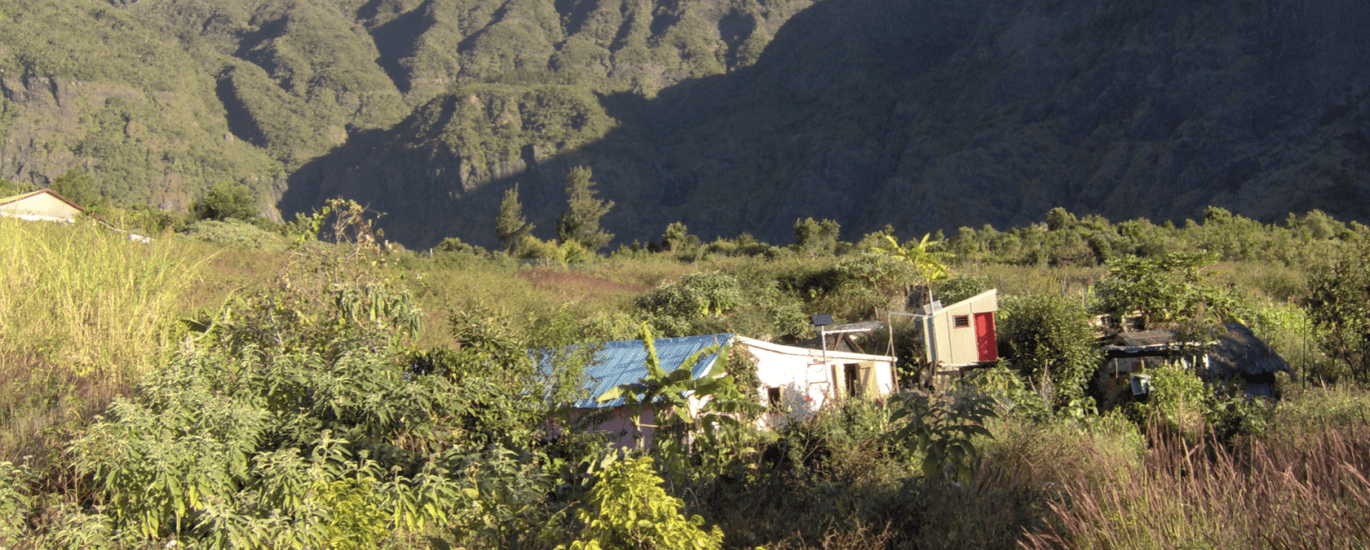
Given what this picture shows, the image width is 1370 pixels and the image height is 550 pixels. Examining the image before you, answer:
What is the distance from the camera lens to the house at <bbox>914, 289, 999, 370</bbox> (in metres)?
15.4

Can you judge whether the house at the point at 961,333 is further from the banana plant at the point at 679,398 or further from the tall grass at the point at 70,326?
the tall grass at the point at 70,326

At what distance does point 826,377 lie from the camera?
43.9ft

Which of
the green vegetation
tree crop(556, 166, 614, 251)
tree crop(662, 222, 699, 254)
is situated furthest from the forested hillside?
the green vegetation

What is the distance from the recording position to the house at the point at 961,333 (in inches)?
605

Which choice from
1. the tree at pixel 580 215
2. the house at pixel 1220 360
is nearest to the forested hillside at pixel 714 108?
the tree at pixel 580 215

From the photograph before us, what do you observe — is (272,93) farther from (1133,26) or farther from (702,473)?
(702,473)

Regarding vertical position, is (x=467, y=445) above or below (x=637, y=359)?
below

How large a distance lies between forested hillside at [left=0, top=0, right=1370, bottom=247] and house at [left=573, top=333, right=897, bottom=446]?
5797 centimetres

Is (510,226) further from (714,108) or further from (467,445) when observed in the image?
(714,108)

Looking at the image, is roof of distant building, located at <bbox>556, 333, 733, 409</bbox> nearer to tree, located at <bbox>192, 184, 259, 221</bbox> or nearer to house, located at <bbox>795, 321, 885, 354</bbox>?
house, located at <bbox>795, 321, 885, 354</bbox>

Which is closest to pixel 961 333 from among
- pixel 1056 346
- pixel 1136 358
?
pixel 1056 346

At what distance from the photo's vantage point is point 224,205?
37125mm

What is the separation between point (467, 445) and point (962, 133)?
98417 mm

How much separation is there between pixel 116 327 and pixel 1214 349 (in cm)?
1365
